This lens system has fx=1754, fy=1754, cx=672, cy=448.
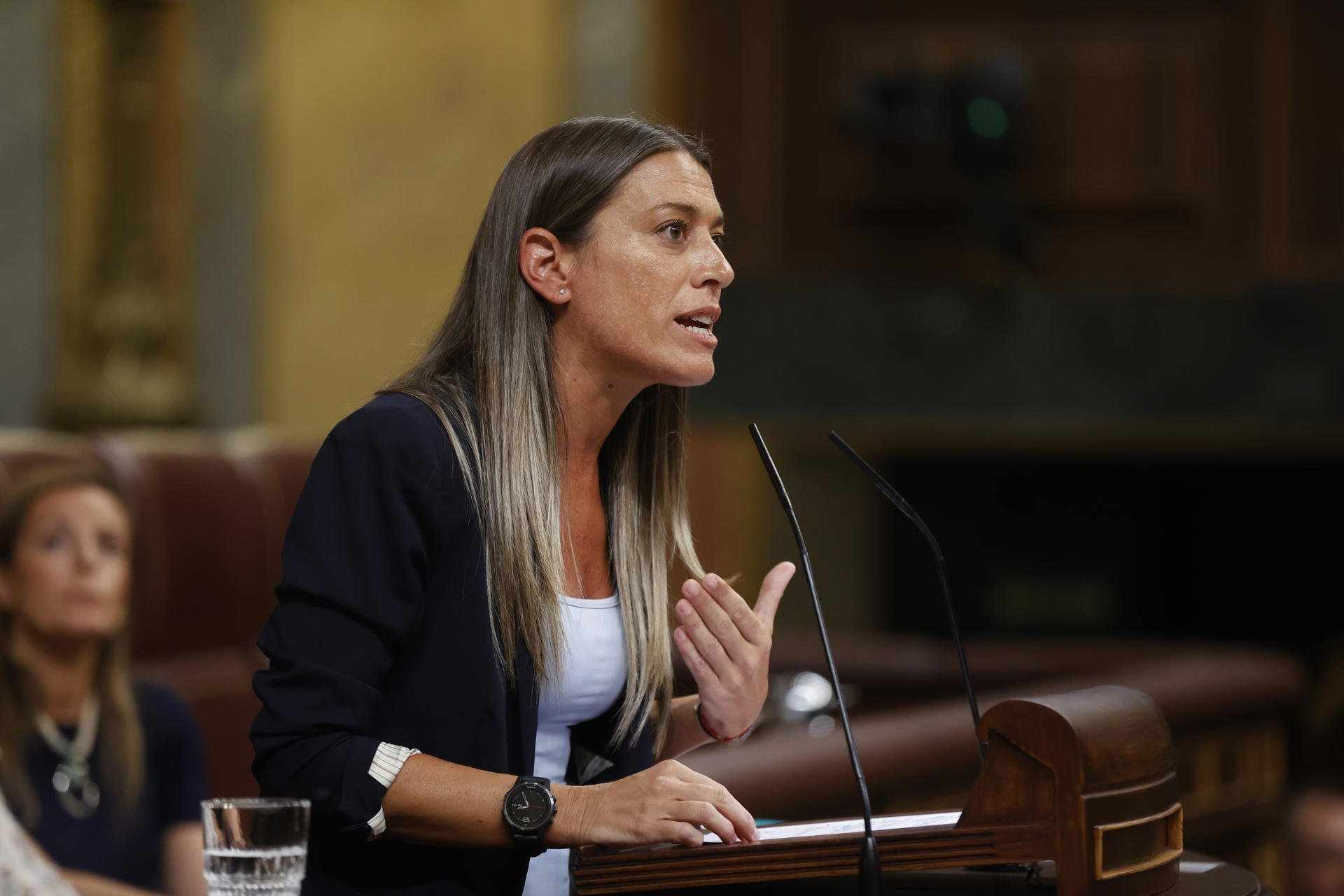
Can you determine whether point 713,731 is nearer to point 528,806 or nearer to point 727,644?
point 727,644

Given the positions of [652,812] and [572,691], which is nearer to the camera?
[652,812]

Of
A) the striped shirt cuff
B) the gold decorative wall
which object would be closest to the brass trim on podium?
the striped shirt cuff

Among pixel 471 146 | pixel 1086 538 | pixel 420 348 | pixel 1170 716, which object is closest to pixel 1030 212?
pixel 1086 538

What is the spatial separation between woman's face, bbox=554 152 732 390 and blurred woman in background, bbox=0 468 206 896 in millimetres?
1318

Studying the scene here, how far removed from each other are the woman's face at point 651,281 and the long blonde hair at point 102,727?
4.40ft

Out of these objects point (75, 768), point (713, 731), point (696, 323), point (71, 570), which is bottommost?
point (75, 768)

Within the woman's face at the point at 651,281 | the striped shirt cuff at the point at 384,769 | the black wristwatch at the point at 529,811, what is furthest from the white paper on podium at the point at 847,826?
the woman's face at the point at 651,281

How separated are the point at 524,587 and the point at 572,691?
11cm

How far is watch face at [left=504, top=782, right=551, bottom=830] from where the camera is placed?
117 cm

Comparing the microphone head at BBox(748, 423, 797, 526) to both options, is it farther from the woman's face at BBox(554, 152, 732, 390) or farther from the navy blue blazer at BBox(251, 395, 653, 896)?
the navy blue blazer at BBox(251, 395, 653, 896)

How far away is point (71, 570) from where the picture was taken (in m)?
2.55

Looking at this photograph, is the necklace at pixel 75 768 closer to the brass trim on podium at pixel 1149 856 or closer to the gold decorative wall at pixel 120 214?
the brass trim on podium at pixel 1149 856

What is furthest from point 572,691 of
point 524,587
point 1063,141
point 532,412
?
point 1063,141

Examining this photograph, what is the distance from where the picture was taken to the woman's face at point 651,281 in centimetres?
135
